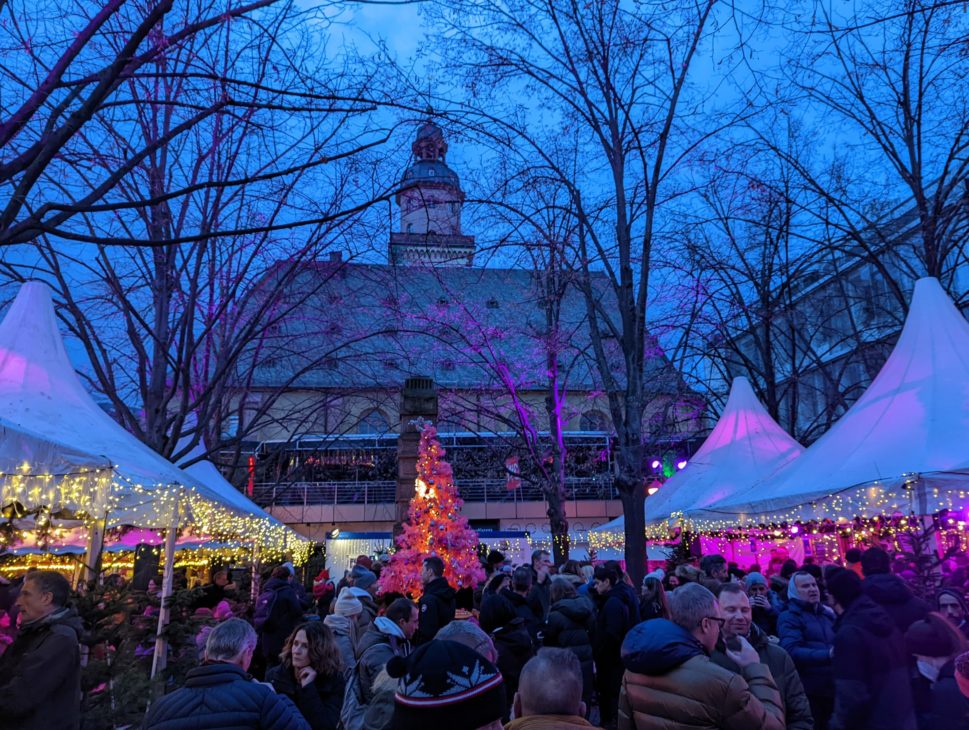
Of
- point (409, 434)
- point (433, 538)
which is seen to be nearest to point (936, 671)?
point (433, 538)

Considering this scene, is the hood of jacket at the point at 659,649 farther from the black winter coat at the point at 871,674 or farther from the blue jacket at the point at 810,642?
the blue jacket at the point at 810,642

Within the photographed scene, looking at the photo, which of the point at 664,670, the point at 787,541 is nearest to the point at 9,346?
the point at 664,670

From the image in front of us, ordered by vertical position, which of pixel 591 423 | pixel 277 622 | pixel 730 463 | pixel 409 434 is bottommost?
pixel 277 622

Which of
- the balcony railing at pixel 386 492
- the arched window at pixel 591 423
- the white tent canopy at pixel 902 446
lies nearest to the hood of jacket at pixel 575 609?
the white tent canopy at pixel 902 446

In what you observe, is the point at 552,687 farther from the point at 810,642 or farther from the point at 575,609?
the point at 575,609

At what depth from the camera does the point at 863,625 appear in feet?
12.9

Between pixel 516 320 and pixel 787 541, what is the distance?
27778 mm

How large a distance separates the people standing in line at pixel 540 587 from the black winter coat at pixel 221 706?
5.93 meters

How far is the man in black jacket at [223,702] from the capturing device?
310 centimetres

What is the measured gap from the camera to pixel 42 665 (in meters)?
3.95

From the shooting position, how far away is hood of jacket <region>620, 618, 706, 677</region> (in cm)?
310

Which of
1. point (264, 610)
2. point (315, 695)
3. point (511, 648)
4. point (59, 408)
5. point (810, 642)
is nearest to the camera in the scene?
point (315, 695)

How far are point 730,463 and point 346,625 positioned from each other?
35.5 ft

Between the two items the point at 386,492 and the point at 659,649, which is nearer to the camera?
the point at 659,649
